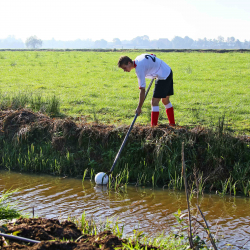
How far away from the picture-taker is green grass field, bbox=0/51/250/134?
29.8ft

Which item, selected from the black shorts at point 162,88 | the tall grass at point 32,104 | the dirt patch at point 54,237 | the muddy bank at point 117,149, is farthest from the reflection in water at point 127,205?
the tall grass at point 32,104

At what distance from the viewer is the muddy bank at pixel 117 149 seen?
20.9 feet

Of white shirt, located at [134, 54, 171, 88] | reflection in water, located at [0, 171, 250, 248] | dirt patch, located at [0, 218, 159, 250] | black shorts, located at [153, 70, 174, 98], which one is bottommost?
reflection in water, located at [0, 171, 250, 248]

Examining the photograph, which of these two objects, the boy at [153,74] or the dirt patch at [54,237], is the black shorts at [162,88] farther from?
the dirt patch at [54,237]

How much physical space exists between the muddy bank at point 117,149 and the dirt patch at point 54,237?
2.84m

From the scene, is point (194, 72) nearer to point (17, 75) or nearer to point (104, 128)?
point (17, 75)

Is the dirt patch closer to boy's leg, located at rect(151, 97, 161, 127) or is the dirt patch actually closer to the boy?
the boy

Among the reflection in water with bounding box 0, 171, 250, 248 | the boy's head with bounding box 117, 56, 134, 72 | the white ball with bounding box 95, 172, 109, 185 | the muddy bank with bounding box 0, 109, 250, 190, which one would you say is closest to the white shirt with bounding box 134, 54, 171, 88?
the boy's head with bounding box 117, 56, 134, 72

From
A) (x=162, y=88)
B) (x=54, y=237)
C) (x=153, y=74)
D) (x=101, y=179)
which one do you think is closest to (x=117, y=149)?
(x=101, y=179)

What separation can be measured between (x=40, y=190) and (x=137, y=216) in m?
2.09

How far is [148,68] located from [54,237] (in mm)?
4210

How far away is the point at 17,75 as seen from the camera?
16.4 m

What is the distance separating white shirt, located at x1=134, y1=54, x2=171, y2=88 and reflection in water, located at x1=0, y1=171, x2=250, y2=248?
220cm

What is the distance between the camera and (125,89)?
13.1 m
